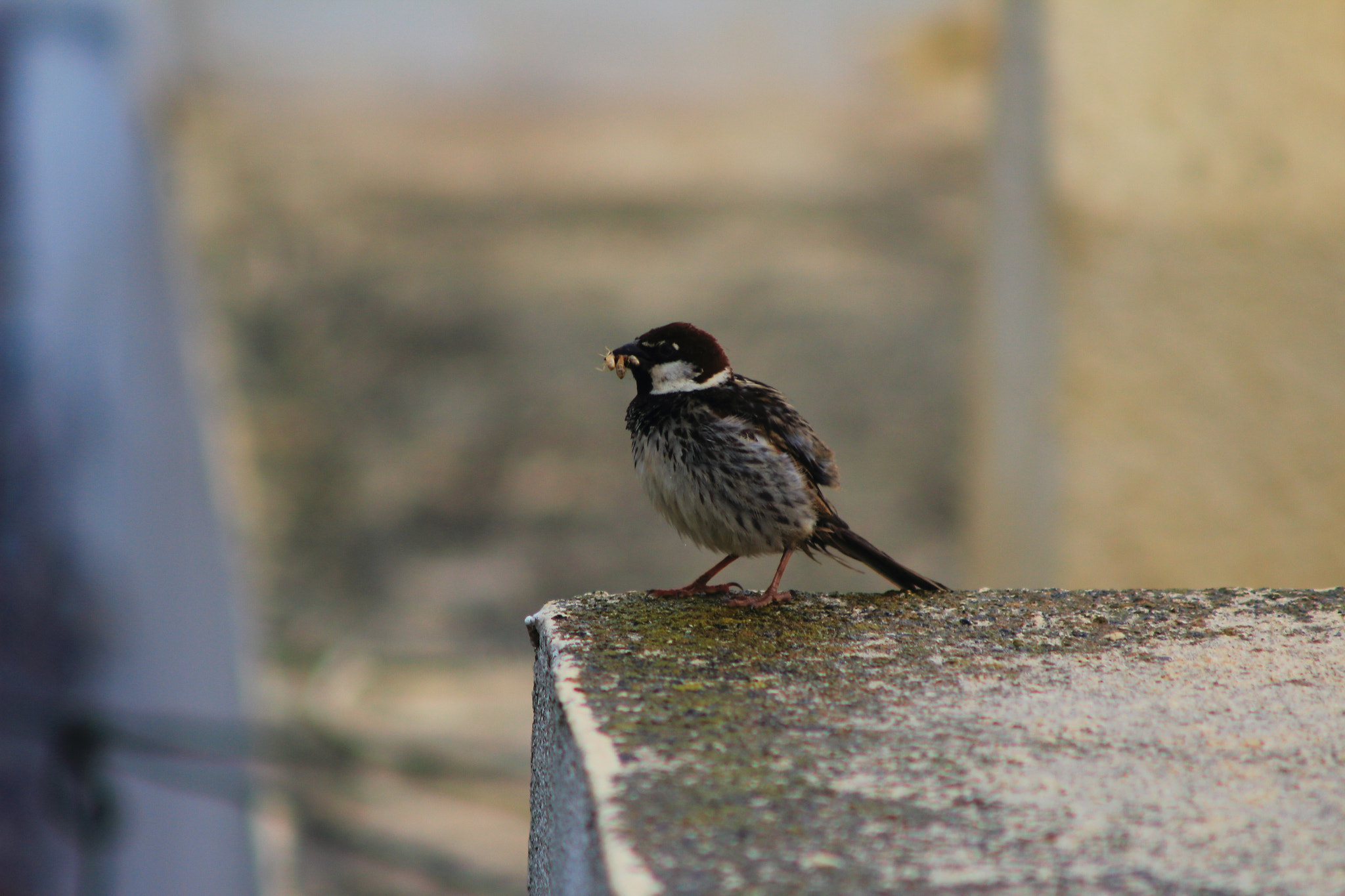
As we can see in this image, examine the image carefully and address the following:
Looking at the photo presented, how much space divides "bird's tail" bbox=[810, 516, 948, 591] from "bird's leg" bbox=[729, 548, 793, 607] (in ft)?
0.47

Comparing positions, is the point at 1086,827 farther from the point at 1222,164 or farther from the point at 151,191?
the point at 151,191

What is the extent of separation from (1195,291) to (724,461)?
3.10 metres

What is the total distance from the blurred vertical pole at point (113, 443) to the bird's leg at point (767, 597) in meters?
3.16

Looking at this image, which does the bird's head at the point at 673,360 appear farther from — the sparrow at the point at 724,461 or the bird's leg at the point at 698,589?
the bird's leg at the point at 698,589

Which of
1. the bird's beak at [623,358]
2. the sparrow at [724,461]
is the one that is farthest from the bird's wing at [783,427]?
the bird's beak at [623,358]

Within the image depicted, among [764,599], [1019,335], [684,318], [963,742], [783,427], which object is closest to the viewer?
[963,742]

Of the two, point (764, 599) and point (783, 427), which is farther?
point (783, 427)

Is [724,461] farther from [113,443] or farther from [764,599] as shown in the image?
[113,443]

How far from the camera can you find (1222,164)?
4.62 metres

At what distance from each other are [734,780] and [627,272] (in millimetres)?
9660

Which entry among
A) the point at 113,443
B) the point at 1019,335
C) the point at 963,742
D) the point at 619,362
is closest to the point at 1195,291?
the point at 1019,335

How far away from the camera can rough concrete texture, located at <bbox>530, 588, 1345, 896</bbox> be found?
1142 mm

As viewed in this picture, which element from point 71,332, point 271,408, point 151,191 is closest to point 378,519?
point 271,408

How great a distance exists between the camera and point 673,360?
228 centimetres
